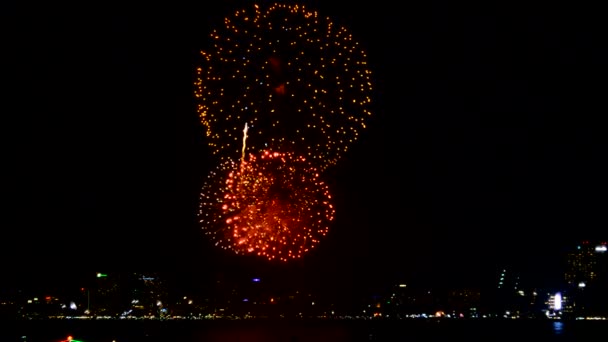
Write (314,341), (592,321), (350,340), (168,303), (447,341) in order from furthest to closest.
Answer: (592,321)
(168,303)
(447,341)
(350,340)
(314,341)

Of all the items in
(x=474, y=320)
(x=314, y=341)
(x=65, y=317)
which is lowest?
(x=474, y=320)

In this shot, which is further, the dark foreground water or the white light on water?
the white light on water

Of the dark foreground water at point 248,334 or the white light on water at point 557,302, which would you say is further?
the white light on water at point 557,302

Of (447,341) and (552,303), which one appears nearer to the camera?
(447,341)

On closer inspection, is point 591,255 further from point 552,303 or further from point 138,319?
point 138,319

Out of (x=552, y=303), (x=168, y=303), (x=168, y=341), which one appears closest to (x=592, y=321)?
(x=552, y=303)

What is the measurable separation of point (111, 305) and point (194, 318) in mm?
18133

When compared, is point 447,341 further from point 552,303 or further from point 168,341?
point 552,303

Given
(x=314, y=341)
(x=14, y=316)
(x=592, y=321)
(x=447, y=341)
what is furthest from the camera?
(x=592, y=321)

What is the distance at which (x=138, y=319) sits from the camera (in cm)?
11162

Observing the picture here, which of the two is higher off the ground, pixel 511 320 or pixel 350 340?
pixel 350 340

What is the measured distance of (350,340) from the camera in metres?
60.1

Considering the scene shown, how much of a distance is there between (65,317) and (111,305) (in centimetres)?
1069

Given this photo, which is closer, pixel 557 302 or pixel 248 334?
pixel 248 334
